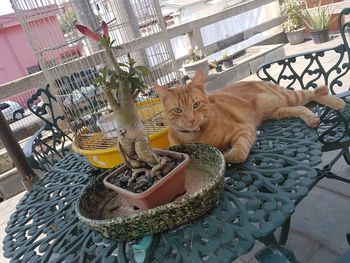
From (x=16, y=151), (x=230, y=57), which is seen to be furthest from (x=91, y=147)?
(x=230, y=57)

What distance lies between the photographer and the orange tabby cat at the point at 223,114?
1.09m

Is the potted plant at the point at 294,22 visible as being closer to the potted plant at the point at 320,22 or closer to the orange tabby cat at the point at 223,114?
the potted plant at the point at 320,22

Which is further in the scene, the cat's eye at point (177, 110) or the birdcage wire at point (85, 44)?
the birdcage wire at point (85, 44)

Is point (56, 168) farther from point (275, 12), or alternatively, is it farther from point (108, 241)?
point (275, 12)

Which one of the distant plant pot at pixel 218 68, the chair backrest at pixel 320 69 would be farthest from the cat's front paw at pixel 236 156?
the distant plant pot at pixel 218 68

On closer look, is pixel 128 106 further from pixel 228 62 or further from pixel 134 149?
pixel 228 62

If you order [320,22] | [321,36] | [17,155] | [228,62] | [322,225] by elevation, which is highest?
[17,155]

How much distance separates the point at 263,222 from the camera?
71cm

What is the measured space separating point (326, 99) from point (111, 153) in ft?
3.28

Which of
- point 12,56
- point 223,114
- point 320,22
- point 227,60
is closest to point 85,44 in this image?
point 223,114

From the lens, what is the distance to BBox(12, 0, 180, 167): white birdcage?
49.4 inches

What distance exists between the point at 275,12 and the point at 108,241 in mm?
6315

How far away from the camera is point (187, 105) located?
1094 millimetres

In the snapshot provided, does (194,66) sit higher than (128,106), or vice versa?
(128,106)
